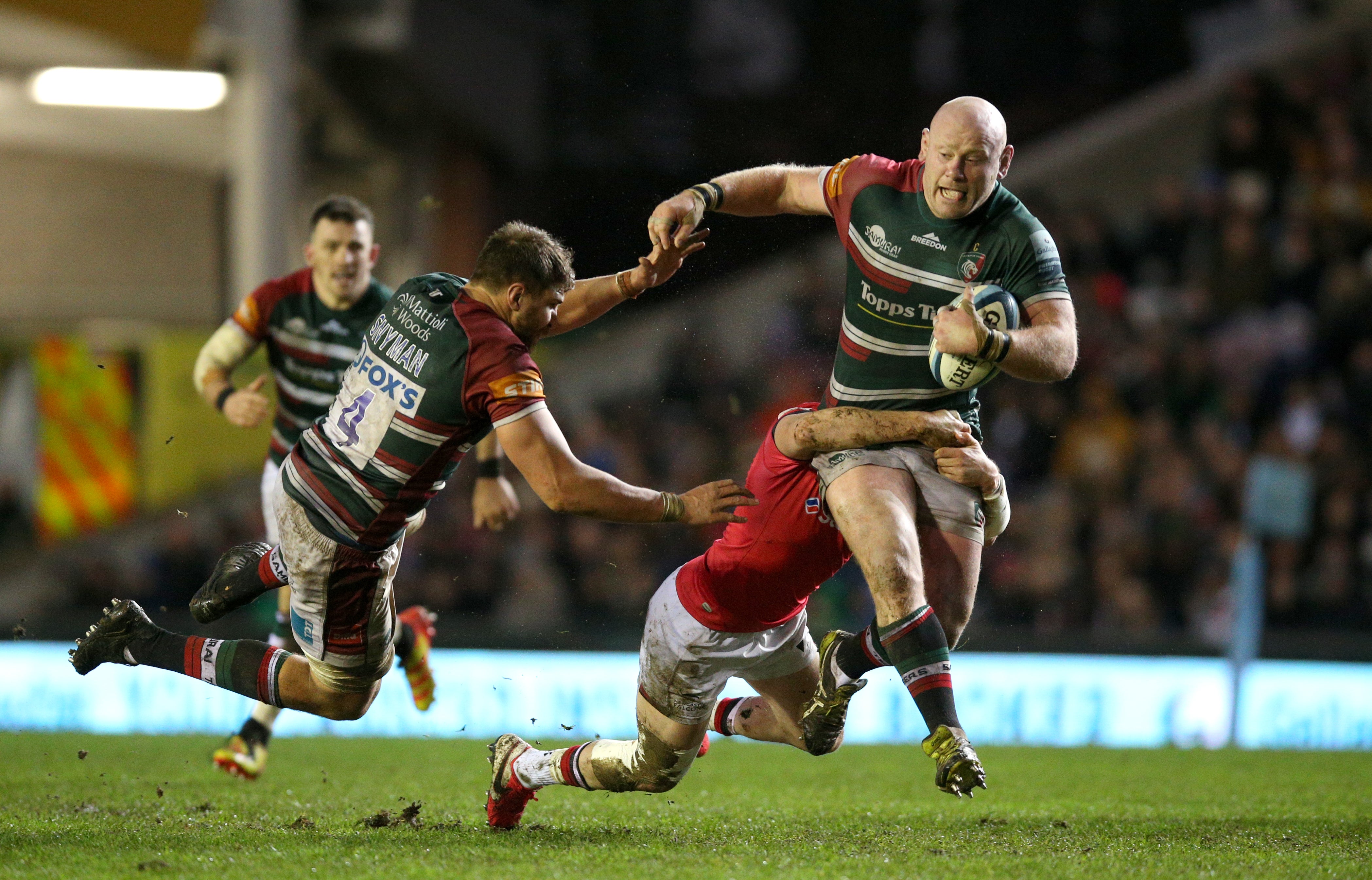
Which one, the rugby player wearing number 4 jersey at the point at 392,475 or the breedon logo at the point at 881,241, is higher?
the breedon logo at the point at 881,241

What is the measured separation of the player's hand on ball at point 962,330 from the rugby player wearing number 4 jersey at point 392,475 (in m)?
0.81

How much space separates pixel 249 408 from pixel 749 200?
2.37 metres

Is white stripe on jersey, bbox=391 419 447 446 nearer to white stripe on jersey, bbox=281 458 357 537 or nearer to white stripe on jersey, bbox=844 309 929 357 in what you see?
white stripe on jersey, bbox=281 458 357 537

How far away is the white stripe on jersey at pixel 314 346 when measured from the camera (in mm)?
6543

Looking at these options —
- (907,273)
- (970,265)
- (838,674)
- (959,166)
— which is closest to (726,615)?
(838,674)

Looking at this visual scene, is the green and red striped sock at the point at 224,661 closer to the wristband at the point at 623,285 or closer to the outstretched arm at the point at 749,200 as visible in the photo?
the wristband at the point at 623,285

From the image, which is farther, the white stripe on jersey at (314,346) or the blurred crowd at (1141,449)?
the blurred crowd at (1141,449)

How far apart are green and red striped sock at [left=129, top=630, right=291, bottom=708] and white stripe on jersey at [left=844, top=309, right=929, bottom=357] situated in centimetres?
242

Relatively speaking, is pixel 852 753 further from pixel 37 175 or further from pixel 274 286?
pixel 37 175

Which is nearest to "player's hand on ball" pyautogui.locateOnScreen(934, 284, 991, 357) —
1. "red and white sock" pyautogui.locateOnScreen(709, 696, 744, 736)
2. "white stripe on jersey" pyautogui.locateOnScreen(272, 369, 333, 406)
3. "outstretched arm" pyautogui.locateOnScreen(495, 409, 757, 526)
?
"outstretched arm" pyautogui.locateOnScreen(495, 409, 757, 526)

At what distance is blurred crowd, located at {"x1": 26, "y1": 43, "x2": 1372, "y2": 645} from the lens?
35.0ft

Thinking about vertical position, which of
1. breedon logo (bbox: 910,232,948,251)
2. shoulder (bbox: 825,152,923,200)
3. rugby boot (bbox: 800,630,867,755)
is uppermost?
shoulder (bbox: 825,152,923,200)

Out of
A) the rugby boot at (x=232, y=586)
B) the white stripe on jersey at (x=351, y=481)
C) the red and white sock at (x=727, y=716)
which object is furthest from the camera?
the red and white sock at (x=727, y=716)

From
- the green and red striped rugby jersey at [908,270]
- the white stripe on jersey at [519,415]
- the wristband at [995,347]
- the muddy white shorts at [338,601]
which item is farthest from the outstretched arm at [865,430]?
the muddy white shorts at [338,601]
